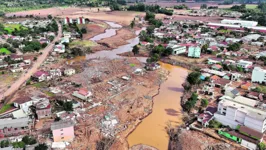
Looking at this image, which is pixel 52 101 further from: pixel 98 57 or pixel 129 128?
pixel 98 57

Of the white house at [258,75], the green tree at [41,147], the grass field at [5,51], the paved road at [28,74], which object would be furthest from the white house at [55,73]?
the white house at [258,75]

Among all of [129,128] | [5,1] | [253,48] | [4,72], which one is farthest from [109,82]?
Answer: [5,1]

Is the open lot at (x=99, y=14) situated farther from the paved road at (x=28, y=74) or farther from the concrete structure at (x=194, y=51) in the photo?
the concrete structure at (x=194, y=51)

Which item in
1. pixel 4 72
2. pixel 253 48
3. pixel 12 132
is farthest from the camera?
pixel 253 48

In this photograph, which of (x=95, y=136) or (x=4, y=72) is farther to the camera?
(x=4, y=72)

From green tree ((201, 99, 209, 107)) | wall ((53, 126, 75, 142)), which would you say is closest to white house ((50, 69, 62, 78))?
wall ((53, 126, 75, 142))

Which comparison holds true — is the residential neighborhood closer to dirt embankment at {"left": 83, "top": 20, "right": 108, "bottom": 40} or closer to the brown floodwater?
the brown floodwater
